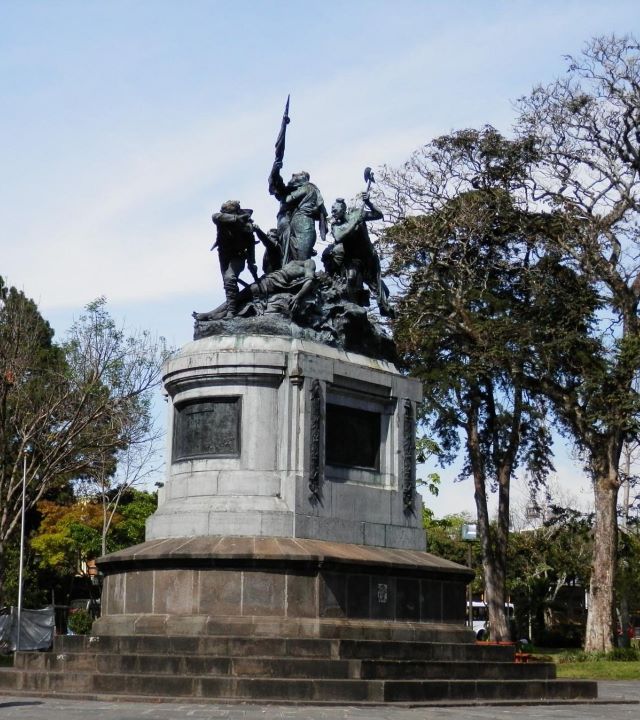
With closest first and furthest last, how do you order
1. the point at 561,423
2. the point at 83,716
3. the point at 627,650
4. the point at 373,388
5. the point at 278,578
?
1. the point at 83,716
2. the point at 278,578
3. the point at 373,388
4. the point at 627,650
5. the point at 561,423

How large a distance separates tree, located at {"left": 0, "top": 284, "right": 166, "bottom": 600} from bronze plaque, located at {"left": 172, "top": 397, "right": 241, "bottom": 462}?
15.8 meters

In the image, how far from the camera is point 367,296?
22531 mm

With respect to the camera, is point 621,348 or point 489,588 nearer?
point 621,348

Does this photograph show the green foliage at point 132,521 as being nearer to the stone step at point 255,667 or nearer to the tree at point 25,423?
the tree at point 25,423

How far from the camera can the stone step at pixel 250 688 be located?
51.8 feet

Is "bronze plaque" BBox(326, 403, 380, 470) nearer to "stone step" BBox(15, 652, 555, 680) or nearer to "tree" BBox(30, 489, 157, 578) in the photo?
"stone step" BBox(15, 652, 555, 680)

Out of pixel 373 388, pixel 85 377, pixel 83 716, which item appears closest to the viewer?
pixel 83 716

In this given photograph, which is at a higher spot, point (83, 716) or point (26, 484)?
point (26, 484)

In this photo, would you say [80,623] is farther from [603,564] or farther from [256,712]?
[256,712]

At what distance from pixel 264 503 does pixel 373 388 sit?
3.15 metres

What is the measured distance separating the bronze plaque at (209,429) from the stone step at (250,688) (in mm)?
4300

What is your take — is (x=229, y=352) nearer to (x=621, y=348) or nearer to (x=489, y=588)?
(x=621, y=348)

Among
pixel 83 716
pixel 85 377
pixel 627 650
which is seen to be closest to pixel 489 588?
pixel 627 650

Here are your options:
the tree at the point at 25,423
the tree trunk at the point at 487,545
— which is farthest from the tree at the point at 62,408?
the tree trunk at the point at 487,545
